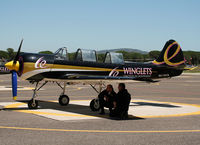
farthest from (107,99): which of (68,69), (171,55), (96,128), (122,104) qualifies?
(171,55)

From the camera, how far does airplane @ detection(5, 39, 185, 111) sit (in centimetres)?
1437

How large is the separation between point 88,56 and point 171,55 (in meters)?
5.78

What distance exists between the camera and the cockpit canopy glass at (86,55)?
1588 cm

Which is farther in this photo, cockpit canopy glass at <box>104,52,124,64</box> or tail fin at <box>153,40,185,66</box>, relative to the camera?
tail fin at <box>153,40,185,66</box>

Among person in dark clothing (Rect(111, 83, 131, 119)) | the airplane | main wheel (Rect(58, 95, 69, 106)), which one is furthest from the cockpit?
person in dark clothing (Rect(111, 83, 131, 119))

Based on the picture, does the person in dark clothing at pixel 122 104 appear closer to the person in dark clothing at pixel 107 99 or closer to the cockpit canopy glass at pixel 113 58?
the person in dark clothing at pixel 107 99

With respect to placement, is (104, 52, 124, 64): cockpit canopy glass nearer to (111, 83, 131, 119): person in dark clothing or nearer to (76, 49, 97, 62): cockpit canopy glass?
(76, 49, 97, 62): cockpit canopy glass

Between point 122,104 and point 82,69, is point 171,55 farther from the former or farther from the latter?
point 122,104

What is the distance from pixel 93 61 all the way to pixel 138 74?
2968 mm

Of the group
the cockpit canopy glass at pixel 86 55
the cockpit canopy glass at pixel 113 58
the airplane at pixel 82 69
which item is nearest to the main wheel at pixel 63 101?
the airplane at pixel 82 69

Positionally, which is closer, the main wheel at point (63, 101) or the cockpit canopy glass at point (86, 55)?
the cockpit canopy glass at point (86, 55)

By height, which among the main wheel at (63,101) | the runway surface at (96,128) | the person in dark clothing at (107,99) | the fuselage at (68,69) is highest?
the fuselage at (68,69)

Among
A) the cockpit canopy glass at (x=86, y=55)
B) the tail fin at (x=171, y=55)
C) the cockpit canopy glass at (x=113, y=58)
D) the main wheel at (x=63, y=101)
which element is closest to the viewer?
the cockpit canopy glass at (x=86, y=55)

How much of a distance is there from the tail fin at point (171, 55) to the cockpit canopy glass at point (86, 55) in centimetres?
468
